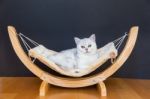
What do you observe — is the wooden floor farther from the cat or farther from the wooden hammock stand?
the cat

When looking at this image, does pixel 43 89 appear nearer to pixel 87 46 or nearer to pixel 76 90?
pixel 76 90

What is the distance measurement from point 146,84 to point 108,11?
0.62 m

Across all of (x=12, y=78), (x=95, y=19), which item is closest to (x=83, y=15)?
(x=95, y=19)

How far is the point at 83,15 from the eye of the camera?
187 cm

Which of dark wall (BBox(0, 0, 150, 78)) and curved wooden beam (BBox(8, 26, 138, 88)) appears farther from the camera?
dark wall (BBox(0, 0, 150, 78))

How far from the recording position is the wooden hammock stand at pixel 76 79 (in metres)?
1.44

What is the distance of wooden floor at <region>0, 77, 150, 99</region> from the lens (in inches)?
56.6

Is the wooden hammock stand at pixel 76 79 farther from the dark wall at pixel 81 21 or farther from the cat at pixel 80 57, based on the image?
the dark wall at pixel 81 21

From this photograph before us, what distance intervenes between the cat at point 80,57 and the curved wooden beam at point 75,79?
97 millimetres

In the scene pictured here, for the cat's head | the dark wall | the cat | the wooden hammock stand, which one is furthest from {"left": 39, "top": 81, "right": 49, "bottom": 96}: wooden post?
the dark wall

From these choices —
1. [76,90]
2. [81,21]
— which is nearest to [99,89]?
[76,90]

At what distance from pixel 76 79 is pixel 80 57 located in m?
0.15

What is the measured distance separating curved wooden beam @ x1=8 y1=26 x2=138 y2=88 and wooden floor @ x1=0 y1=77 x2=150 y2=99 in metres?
0.07

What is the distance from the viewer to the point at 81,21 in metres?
1.87
